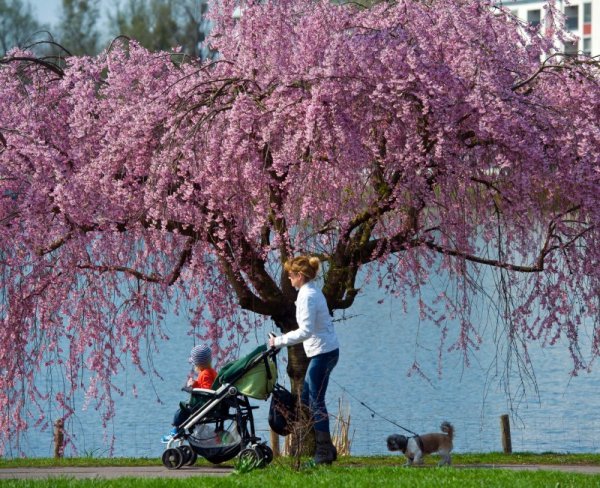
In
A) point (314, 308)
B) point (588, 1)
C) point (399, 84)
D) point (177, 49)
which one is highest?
point (588, 1)

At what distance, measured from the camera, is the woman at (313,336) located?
32.5 feet

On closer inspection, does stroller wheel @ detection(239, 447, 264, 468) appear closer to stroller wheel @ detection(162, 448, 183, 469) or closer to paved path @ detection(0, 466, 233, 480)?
paved path @ detection(0, 466, 233, 480)

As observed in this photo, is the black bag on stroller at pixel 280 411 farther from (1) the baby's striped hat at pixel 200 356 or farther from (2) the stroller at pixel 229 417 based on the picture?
(1) the baby's striped hat at pixel 200 356

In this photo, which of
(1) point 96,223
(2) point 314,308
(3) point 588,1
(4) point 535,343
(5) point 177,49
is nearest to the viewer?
(2) point 314,308

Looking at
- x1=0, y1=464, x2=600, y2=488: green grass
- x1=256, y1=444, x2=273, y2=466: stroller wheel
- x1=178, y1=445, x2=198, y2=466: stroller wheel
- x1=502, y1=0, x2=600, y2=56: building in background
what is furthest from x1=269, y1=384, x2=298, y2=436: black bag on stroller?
x1=502, y1=0, x2=600, y2=56: building in background

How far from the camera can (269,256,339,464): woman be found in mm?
9906

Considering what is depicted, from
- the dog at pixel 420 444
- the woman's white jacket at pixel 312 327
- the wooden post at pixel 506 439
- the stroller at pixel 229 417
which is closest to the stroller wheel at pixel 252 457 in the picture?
the stroller at pixel 229 417

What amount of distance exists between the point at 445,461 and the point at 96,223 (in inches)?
163

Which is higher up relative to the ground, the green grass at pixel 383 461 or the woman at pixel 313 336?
the woman at pixel 313 336

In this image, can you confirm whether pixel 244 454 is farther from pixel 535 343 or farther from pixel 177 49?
pixel 535 343

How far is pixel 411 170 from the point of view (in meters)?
11.4

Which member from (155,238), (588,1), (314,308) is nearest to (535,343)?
(155,238)

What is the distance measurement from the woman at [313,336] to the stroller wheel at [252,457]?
553 mm

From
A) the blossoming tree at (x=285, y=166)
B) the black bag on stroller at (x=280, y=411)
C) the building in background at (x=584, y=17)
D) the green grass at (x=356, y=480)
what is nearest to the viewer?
the green grass at (x=356, y=480)
